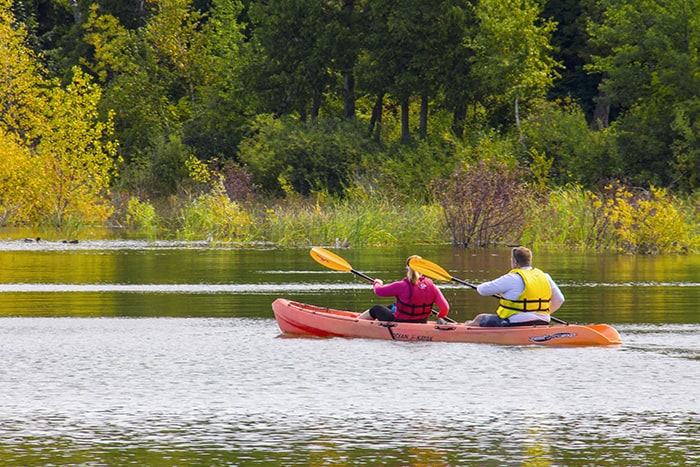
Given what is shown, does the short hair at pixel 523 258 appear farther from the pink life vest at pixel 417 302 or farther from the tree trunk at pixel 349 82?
the tree trunk at pixel 349 82

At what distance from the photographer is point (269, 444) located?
10180mm

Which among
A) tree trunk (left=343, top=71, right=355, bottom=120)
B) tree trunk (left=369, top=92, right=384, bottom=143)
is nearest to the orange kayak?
tree trunk (left=369, top=92, right=384, bottom=143)

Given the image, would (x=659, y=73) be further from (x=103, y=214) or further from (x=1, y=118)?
(x=1, y=118)

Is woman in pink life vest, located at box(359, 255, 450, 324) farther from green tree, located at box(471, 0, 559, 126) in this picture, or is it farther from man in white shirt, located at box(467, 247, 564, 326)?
green tree, located at box(471, 0, 559, 126)

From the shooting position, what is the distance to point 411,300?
17.3 metres

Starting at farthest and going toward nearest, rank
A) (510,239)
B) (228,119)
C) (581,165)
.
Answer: (228,119)
(581,165)
(510,239)

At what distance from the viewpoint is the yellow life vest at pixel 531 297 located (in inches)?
650

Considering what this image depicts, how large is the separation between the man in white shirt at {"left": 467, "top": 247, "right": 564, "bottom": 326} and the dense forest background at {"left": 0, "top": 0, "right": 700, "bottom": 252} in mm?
21570

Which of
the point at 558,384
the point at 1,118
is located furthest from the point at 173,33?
the point at 558,384

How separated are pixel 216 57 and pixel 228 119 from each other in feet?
12.5

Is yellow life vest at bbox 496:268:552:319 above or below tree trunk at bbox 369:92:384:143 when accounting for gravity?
below

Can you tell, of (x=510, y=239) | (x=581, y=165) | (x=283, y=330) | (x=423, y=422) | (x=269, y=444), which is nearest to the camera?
(x=269, y=444)

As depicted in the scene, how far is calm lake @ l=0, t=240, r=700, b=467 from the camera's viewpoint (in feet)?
32.8

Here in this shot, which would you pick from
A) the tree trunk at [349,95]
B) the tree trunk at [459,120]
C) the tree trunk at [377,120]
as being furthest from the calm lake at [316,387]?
the tree trunk at [349,95]
